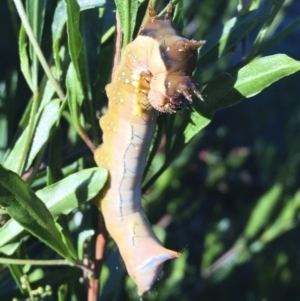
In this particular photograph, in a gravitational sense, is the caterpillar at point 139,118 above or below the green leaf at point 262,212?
above

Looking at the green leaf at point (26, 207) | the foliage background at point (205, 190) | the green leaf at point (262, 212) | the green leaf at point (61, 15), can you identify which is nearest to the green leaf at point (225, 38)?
the foliage background at point (205, 190)

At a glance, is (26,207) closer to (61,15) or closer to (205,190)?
(61,15)

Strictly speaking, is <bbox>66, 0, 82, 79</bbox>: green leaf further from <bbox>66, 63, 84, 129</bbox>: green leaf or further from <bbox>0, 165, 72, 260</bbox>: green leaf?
<bbox>0, 165, 72, 260</bbox>: green leaf

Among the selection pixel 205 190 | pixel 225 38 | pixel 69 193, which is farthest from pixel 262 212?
pixel 69 193

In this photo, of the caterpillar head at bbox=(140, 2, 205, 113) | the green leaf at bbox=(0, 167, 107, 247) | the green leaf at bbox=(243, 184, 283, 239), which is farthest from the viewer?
the green leaf at bbox=(243, 184, 283, 239)

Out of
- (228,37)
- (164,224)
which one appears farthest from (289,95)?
(228,37)

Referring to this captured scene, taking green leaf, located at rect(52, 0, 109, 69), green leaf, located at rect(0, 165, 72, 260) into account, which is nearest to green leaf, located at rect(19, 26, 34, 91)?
green leaf, located at rect(52, 0, 109, 69)

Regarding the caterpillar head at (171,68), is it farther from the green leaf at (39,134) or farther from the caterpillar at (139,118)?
the green leaf at (39,134)
